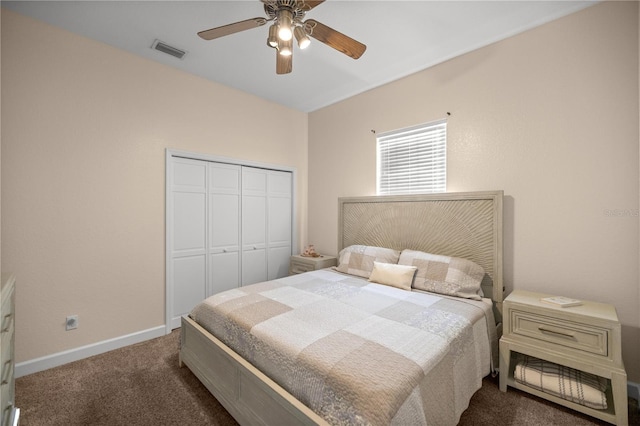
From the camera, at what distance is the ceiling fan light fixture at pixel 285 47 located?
173 centimetres

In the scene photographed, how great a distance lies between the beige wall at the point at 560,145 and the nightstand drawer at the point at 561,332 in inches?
19.5

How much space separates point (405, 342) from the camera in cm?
150

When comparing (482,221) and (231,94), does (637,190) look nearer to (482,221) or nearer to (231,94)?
(482,221)

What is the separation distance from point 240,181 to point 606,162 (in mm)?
3441

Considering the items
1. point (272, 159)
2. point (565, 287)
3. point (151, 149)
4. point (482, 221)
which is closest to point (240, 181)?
point (272, 159)

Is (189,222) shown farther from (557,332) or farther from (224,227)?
(557,332)

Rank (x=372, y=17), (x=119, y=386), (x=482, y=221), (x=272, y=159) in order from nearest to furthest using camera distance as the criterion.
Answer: (x=119, y=386) < (x=372, y=17) < (x=482, y=221) < (x=272, y=159)

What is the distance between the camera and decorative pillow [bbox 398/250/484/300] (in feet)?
7.59

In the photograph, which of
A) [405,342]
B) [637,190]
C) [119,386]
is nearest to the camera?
[405,342]

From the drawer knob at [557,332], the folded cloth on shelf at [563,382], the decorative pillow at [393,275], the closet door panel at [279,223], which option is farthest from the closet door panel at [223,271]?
the drawer knob at [557,332]

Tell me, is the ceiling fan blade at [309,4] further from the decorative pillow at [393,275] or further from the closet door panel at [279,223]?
the closet door panel at [279,223]

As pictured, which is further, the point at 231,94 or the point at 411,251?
the point at 231,94

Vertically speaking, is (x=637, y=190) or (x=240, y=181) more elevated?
(x=240, y=181)

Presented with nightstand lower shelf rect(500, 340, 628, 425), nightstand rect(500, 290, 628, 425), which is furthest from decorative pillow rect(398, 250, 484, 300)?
nightstand lower shelf rect(500, 340, 628, 425)
